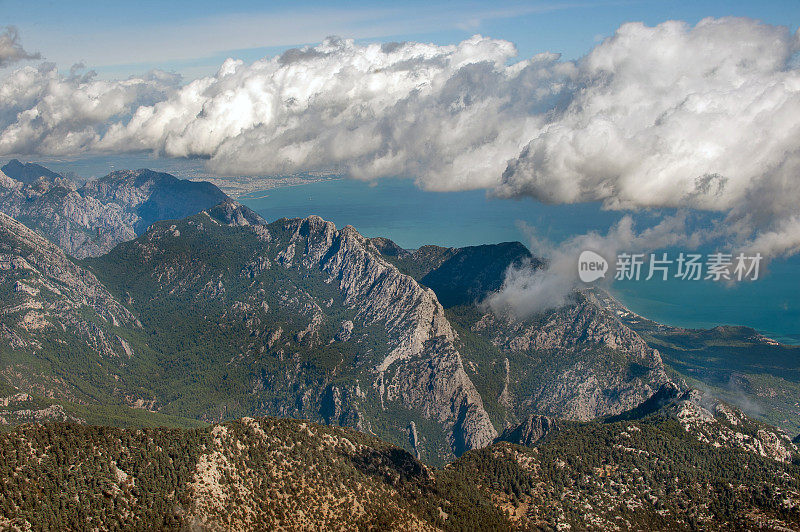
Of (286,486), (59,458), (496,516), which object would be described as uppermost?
(59,458)

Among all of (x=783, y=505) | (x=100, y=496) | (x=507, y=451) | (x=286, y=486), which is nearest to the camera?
(x=100, y=496)

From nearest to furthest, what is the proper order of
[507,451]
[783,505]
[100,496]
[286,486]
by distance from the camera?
[100,496], [286,486], [783,505], [507,451]

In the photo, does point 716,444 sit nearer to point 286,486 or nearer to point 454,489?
point 454,489

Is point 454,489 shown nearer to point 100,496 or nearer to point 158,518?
point 158,518

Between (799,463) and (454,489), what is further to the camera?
(799,463)

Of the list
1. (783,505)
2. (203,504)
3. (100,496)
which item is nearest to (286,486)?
(203,504)

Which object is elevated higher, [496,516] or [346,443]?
[346,443]
